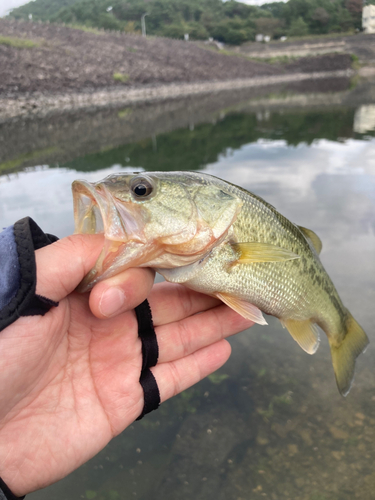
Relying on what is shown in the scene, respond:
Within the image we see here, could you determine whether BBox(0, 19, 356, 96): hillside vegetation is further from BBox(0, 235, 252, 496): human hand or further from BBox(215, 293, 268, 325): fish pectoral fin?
BBox(215, 293, 268, 325): fish pectoral fin

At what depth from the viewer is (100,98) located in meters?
27.6

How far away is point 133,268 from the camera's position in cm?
185

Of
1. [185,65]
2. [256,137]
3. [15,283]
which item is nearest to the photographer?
[15,283]

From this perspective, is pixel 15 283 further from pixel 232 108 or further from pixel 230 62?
pixel 230 62

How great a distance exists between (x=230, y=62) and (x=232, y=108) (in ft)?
116

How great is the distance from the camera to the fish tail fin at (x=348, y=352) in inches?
108

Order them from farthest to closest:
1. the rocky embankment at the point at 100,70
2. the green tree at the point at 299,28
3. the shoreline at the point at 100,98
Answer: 1. the green tree at the point at 299,28
2. the rocky embankment at the point at 100,70
3. the shoreline at the point at 100,98

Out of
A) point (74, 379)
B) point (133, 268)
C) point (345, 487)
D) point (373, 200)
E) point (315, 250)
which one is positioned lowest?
point (345, 487)

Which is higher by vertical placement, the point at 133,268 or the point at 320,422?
the point at 133,268

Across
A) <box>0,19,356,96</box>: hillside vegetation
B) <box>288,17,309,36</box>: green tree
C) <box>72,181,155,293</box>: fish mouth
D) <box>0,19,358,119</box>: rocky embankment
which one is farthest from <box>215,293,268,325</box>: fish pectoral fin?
<box>288,17,309,36</box>: green tree

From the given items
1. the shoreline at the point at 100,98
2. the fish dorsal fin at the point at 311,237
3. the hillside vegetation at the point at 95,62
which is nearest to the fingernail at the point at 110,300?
the fish dorsal fin at the point at 311,237

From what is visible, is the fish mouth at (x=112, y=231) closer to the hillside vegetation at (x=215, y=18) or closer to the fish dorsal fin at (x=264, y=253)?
the fish dorsal fin at (x=264, y=253)

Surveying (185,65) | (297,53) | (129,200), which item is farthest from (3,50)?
(297,53)

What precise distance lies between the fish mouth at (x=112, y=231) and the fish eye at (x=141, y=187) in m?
0.09
